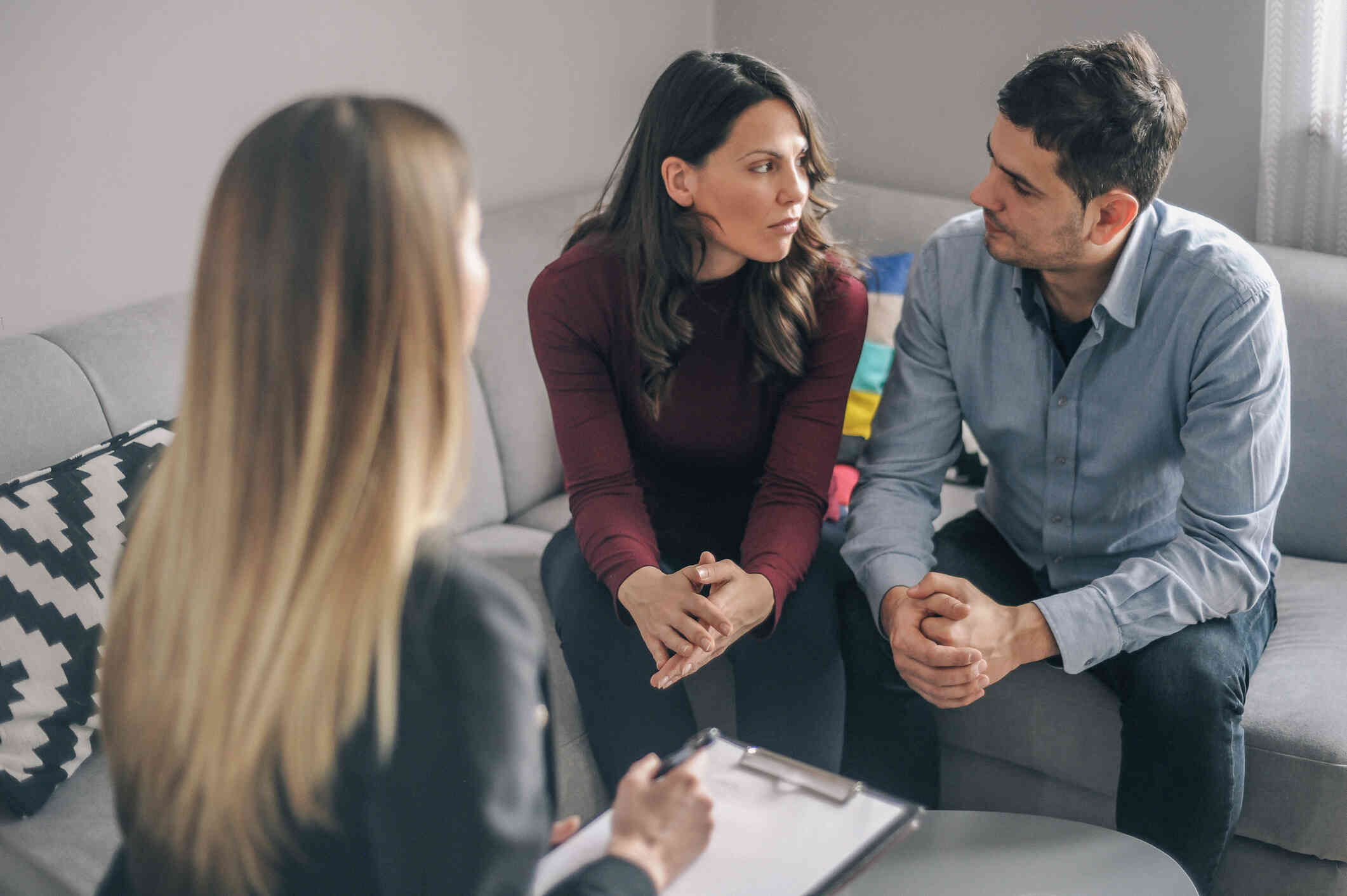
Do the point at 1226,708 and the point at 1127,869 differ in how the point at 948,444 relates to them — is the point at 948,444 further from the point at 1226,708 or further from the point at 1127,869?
the point at 1127,869

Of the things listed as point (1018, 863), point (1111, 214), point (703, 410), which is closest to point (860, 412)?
point (703, 410)

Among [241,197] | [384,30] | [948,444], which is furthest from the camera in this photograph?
[384,30]

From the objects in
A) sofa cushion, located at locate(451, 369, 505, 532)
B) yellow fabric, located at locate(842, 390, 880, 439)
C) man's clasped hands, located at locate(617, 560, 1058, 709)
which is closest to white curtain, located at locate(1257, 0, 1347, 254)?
yellow fabric, located at locate(842, 390, 880, 439)

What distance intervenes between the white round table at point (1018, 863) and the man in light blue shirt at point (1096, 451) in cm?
21

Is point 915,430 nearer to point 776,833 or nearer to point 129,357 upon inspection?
point 776,833

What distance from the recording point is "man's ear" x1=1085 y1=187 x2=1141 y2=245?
144 centimetres

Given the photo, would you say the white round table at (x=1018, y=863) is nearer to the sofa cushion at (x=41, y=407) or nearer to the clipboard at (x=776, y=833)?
the clipboard at (x=776, y=833)

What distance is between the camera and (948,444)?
1645mm

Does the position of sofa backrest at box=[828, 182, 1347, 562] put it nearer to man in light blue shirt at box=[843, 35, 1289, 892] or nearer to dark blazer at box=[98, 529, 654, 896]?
man in light blue shirt at box=[843, 35, 1289, 892]

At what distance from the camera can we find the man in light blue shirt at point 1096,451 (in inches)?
54.1

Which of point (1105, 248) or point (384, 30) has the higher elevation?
point (384, 30)

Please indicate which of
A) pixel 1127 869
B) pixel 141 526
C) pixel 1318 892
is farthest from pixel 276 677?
pixel 1318 892

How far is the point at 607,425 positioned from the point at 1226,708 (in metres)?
0.79

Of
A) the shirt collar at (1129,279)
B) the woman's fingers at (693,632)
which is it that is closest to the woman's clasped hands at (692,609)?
the woman's fingers at (693,632)
